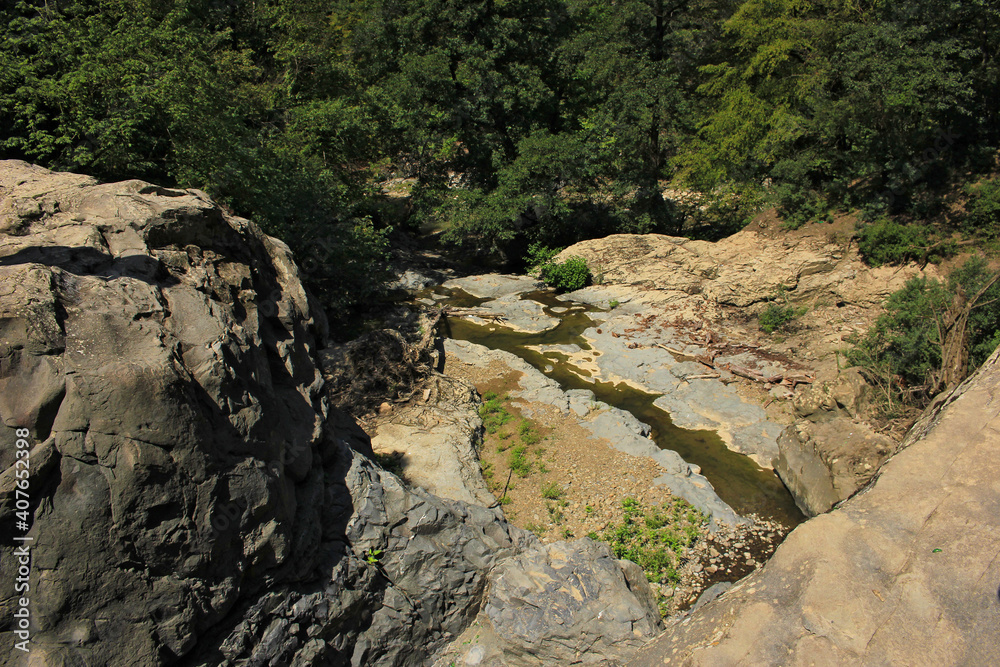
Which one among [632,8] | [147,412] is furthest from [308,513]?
[632,8]

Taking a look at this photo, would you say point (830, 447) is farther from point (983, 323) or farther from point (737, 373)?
point (737, 373)

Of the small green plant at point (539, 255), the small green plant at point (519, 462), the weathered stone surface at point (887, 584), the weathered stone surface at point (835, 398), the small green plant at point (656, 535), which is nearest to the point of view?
the weathered stone surface at point (887, 584)

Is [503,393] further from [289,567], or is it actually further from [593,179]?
[593,179]

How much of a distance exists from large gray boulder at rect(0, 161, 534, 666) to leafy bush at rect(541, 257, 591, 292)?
1079 cm

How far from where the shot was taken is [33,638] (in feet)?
11.7

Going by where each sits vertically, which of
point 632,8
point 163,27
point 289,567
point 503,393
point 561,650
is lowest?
point 503,393

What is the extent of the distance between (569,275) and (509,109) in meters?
6.02

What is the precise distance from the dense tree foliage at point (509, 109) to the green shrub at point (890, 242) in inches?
8.9

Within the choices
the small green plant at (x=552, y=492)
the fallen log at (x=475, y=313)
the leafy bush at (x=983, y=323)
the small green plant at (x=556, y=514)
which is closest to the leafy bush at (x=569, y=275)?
the fallen log at (x=475, y=313)

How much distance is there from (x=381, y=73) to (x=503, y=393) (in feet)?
46.1

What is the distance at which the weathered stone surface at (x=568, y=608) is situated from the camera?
5.45 meters

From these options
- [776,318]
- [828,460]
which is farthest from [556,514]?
[776,318]

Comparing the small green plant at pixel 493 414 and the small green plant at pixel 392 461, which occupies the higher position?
the small green plant at pixel 392 461

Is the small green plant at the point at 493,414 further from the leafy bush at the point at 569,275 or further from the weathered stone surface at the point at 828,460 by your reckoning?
the leafy bush at the point at 569,275
